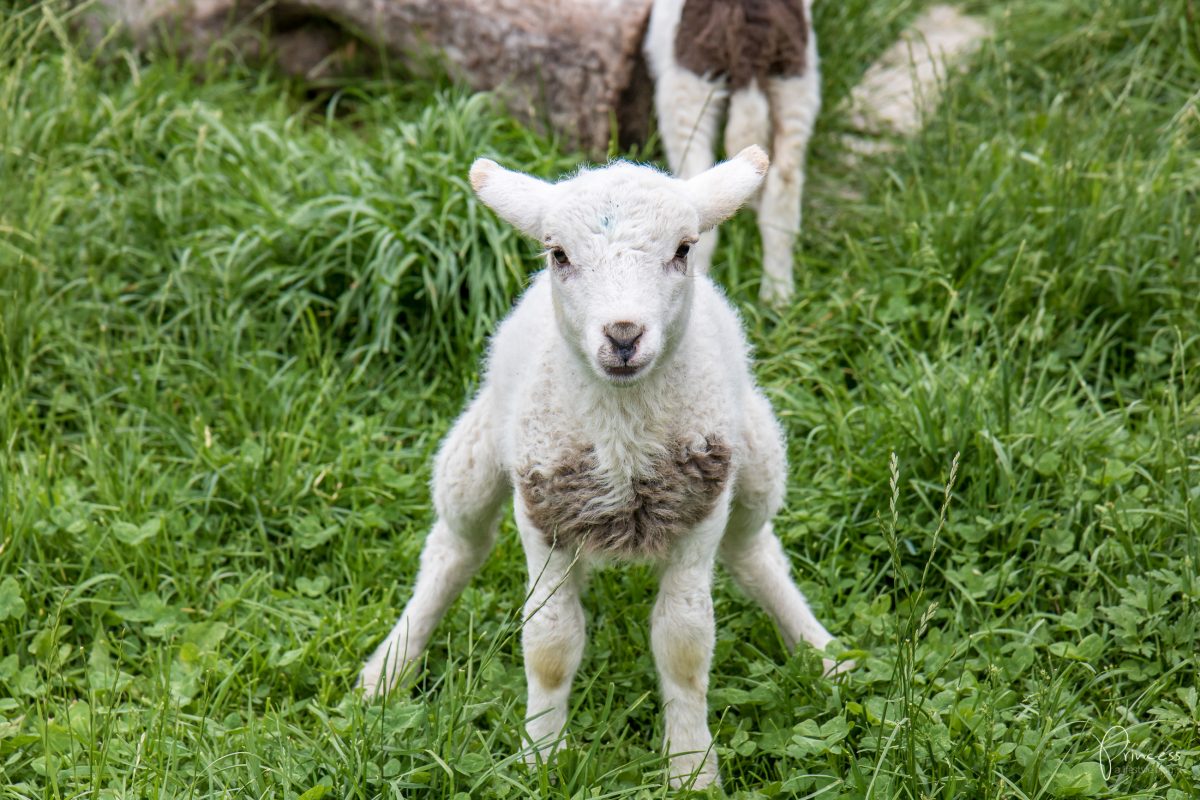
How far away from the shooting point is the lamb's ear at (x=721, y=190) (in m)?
3.29

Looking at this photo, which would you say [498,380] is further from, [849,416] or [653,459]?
[849,416]

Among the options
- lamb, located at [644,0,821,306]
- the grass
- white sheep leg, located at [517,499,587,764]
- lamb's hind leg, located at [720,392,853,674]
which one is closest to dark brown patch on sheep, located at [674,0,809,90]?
lamb, located at [644,0,821,306]

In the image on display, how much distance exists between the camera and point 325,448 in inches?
190

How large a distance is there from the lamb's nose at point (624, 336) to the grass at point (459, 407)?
27.3 inches

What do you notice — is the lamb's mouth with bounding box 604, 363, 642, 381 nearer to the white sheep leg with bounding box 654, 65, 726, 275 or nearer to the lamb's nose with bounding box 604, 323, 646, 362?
the lamb's nose with bounding box 604, 323, 646, 362

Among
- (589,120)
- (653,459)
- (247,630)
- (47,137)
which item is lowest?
(247,630)

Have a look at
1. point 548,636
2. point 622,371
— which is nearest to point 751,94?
point 622,371

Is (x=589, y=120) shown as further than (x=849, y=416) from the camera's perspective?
Yes

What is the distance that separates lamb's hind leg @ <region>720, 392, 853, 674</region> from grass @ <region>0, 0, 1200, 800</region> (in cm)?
15

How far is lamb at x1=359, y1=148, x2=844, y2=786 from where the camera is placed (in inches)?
123

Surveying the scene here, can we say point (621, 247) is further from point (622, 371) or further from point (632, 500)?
point (632, 500)

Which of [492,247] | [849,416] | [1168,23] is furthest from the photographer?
[1168,23]

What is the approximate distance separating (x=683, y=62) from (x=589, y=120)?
2.24 ft

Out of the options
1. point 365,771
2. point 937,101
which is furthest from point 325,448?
point 937,101
